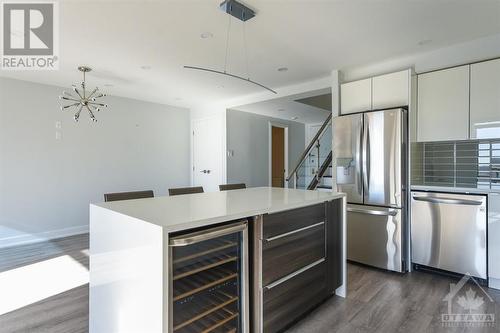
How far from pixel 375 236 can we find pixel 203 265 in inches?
95.4

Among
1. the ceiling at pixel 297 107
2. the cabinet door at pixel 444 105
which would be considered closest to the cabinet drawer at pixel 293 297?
the cabinet door at pixel 444 105

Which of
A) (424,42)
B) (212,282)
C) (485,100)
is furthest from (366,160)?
(212,282)

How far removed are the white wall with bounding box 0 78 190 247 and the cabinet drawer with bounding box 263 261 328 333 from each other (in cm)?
436

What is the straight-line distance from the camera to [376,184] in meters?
3.20

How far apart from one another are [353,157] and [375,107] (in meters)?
0.67

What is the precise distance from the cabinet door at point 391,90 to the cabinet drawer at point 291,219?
70.9 inches

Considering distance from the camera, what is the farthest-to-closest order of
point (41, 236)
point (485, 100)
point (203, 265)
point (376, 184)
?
point (41, 236)
point (376, 184)
point (485, 100)
point (203, 265)

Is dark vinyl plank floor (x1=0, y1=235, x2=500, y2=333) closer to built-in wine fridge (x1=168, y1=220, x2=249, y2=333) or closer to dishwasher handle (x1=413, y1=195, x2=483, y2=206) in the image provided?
built-in wine fridge (x1=168, y1=220, x2=249, y2=333)

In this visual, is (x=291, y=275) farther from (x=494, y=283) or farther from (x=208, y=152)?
(x=208, y=152)

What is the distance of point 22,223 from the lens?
4285 mm

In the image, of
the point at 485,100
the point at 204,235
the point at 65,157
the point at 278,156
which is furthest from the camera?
the point at 278,156

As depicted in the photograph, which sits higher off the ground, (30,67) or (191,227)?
(30,67)

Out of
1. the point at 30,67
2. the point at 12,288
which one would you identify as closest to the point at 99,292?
the point at 12,288

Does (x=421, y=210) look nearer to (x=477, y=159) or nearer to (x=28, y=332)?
(x=477, y=159)
